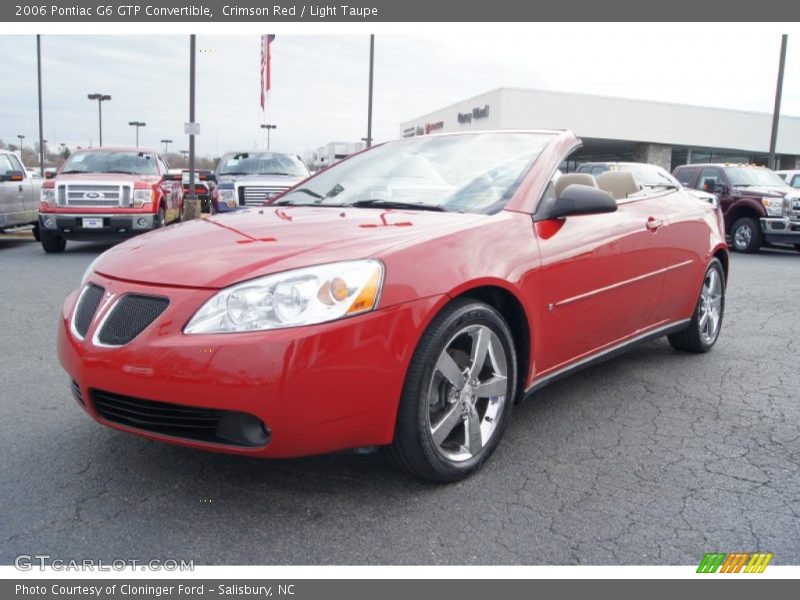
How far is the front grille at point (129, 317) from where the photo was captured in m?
2.50

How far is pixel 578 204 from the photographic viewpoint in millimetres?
3262

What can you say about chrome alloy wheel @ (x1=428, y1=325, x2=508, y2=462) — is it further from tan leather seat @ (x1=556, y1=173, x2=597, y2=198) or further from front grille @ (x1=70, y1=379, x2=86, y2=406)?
front grille @ (x1=70, y1=379, x2=86, y2=406)

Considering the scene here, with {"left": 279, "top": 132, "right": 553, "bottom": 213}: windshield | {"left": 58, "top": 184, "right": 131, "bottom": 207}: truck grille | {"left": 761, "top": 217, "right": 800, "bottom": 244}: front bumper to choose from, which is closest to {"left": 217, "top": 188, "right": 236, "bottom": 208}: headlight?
{"left": 58, "top": 184, "right": 131, "bottom": 207}: truck grille

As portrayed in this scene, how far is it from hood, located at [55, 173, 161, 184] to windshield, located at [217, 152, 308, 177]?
1967 mm

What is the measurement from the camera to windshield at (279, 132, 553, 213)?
340cm

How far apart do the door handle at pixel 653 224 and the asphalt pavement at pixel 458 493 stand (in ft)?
3.19

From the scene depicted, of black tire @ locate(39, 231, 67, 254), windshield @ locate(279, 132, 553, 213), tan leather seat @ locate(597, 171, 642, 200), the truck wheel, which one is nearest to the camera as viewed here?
windshield @ locate(279, 132, 553, 213)

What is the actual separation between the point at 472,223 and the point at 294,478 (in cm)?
130

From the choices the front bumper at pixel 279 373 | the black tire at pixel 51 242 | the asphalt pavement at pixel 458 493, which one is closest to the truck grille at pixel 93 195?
the black tire at pixel 51 242

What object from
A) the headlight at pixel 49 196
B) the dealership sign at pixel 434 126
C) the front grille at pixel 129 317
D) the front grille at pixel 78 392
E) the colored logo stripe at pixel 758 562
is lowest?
the colored logo stripe at pixel 758 562

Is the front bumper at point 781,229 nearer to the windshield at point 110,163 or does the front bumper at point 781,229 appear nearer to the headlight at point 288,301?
the windshield at point 110,163

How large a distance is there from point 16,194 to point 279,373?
39.6 ft

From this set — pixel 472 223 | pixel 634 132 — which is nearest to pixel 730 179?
pixel 472 223

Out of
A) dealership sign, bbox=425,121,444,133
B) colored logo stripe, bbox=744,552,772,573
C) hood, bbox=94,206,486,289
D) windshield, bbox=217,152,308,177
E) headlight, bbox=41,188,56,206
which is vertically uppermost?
dealership sign, bbox=425,121,444,133
